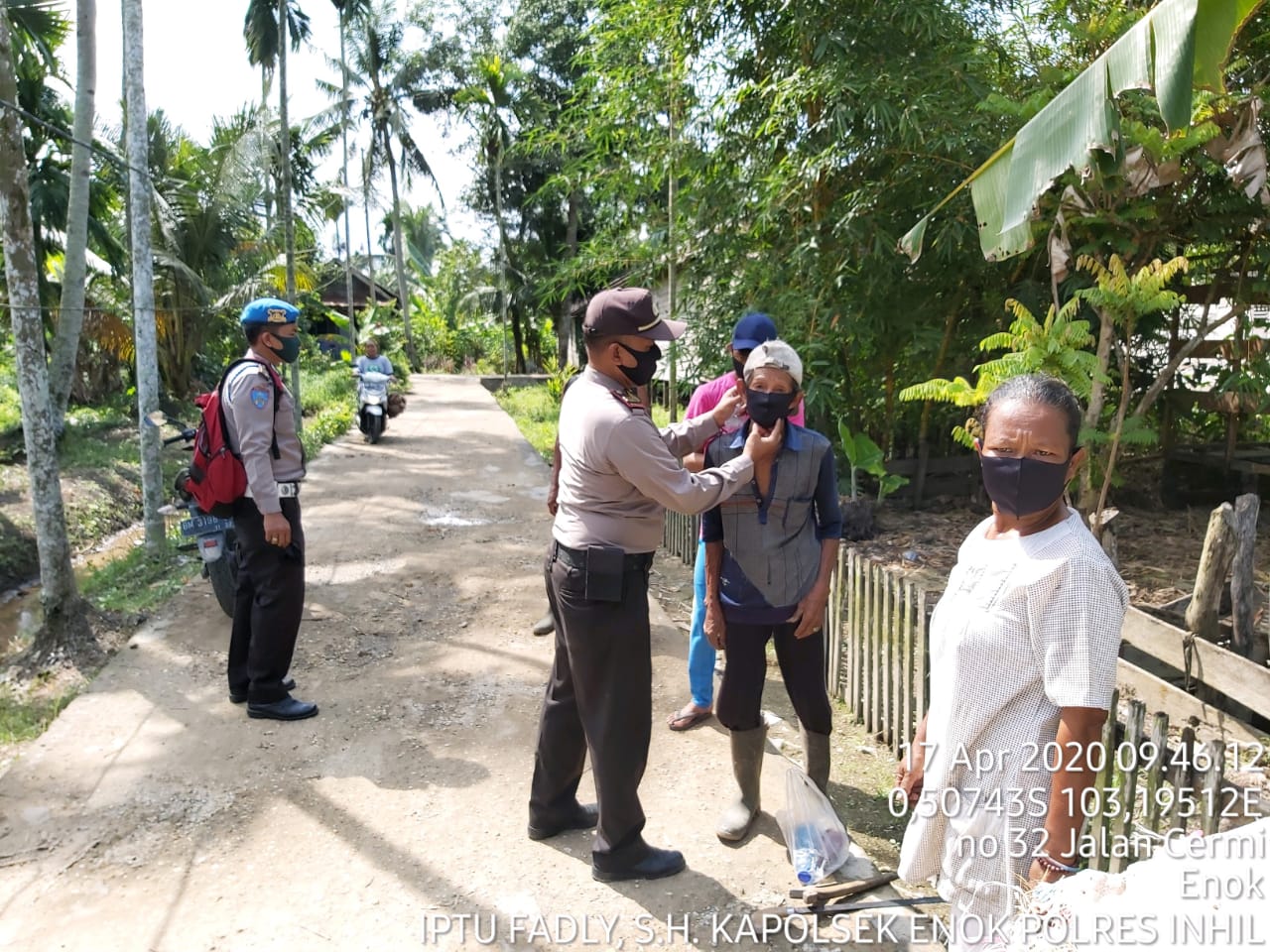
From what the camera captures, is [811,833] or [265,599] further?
[265,599]

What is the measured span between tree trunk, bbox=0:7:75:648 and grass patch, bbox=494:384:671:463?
310 inches

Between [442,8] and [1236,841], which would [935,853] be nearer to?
[1236,841]

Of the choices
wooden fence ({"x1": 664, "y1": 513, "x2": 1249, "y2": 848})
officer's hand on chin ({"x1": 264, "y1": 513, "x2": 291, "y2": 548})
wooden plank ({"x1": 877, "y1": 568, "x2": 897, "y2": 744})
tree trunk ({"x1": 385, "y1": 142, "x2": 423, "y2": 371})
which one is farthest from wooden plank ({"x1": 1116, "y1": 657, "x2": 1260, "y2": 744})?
tree trunk ({"x1": 385, "y1": 142, "x2": 423, "y2": 371})

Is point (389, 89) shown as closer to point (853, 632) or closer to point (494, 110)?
point (494, 110)

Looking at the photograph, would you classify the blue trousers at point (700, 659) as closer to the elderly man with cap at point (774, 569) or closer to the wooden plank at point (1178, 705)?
the elderly man with cap at point (774, 569)

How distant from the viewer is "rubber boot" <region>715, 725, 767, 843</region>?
3.31 metres

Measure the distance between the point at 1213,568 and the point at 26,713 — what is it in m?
5.78

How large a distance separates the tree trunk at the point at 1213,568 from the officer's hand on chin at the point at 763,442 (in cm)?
266

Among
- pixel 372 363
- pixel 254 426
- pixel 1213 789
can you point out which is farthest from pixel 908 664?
pixel 372 363

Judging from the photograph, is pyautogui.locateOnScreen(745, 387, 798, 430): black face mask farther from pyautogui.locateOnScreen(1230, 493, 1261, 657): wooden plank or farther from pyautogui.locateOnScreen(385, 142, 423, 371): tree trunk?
pyautogui.locateOnScreen(385, 142, 423, 371): tree trunk

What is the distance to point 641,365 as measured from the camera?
2998 millimetres

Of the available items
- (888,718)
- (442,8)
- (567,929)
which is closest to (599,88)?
(888,718)

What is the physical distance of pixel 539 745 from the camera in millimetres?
3314

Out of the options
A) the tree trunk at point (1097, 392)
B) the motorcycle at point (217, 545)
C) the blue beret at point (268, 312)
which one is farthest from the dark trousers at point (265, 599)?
the tree trunk at point (1097, 392)
